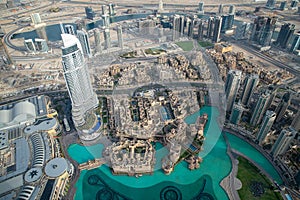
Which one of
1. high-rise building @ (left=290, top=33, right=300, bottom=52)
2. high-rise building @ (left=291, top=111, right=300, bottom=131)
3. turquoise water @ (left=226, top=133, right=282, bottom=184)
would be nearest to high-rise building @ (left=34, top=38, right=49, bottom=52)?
turquoise water @ (left=226, top=133, right=282, bottom=184)

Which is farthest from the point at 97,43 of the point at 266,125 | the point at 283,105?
the point at 283,105

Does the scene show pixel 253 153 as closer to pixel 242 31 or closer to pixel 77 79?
pixel 77 79

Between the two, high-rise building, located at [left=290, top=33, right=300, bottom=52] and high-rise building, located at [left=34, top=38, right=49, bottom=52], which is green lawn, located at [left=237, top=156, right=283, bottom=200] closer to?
high-rise building, located at [left=290, top=33, right=300, bottom=52]

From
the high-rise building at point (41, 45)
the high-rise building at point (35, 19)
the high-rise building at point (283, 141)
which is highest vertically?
the high-rise building at point (35, 19)

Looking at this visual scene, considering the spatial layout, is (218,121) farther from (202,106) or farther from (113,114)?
→ (113,114)

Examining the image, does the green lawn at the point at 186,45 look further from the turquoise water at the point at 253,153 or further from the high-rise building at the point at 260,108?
the turquoise water at the point at 253,153


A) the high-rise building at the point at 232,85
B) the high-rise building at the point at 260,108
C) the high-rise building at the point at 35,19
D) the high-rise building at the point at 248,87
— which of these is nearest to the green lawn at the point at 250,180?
the high-rise building at the point at 260,108

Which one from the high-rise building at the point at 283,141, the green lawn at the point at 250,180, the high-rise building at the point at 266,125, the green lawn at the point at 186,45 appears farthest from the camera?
the green lawn at the point at 186,45
